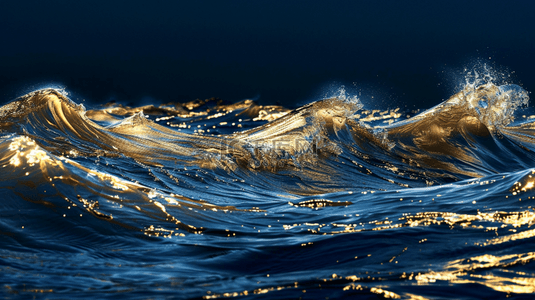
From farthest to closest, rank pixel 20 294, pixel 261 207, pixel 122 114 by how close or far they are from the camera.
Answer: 1. pixel 122 114
2. pixel 261 207
3. pixel 20 294

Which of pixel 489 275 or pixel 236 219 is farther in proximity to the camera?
pixel 236 219

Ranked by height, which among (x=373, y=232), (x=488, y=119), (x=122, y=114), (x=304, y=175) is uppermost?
(x=122, y=114)

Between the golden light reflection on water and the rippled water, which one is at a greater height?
→ the rippled water

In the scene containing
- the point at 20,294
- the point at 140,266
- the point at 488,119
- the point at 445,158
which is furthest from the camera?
the point at 488,119

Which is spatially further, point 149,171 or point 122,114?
point 122,114

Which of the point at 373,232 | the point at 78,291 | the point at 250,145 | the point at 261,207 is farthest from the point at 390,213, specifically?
the point at 250,145

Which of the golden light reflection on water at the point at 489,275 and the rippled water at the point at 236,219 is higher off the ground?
the rippled water at the point at 236,219

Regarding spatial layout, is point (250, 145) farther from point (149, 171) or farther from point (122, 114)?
point (122, 114)

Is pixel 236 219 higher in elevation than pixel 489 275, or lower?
higher
